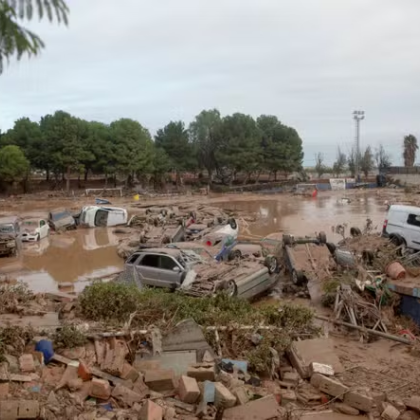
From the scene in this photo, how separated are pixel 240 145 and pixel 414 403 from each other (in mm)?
60735

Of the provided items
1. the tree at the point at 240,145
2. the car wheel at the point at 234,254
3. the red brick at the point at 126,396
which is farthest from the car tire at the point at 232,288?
the tree at the point at 240,145

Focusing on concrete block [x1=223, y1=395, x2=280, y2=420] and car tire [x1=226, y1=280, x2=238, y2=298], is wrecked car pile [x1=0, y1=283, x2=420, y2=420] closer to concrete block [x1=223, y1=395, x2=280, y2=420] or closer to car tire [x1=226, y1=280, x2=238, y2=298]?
concrete block [x1=223, y1=395, x2=280, y2=420]

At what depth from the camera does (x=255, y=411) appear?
6.57 metres

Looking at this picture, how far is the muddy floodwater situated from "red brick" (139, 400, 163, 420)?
430 inches

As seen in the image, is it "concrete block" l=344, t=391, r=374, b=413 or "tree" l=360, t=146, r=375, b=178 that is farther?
"tree" l=360, t=146, r=375, b=178

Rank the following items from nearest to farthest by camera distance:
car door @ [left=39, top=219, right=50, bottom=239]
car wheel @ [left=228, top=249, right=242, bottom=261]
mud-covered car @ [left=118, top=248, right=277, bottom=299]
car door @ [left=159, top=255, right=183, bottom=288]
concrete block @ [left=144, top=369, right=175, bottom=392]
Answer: concrete block @ [left=144, top=369, right=175, bottom=392] < mud-covered car @ [left=118, top=248, right=277, bottom=299] < car door @ [left=159, top=255, right=183, bottom=288] < car wheel @ [left=228, top=249, right=242, bottom=261] < car door @ [left=39, top=219, right=50, bottom=239]

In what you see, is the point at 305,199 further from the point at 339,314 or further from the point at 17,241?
the point at 339,314

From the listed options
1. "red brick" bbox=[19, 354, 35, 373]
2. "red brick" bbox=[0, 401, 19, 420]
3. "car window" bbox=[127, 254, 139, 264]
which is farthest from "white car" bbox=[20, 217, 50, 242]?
"red brick" bbox=[0, 401, 19, 420]

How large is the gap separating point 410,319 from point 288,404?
5783 millimetres

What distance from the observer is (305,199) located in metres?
57.8

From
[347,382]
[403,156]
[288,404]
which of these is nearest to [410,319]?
[347,382]

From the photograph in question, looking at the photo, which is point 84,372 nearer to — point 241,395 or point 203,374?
point 203,374

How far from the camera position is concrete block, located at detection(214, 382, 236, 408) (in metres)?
6.62

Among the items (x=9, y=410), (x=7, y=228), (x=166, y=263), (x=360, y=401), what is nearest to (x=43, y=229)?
(x=7, y=228)
